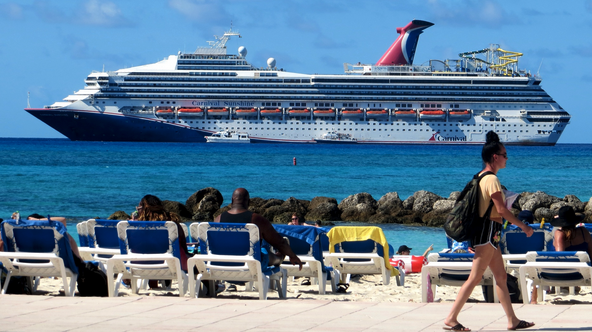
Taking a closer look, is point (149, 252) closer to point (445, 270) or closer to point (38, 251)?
point (38, 251)

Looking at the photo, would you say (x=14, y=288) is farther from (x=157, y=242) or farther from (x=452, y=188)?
(x=452, y=188)

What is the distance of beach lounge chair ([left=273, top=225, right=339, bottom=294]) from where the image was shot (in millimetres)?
6051

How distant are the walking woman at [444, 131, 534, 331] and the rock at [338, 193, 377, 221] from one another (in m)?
12.7

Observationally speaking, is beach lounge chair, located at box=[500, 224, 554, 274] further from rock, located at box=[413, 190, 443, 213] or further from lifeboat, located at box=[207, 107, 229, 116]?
lifeboat, located at box=[207, 107, 229, 116]

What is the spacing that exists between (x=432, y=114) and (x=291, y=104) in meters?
11.5

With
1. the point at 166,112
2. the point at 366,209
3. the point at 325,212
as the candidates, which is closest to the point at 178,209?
the point at 325,212

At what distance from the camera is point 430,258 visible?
551 cm

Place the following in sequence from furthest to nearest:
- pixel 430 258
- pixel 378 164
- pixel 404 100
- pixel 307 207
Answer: pixel 404 100 < pixel 378 164 < pixel 307 207 < pixel 430 258

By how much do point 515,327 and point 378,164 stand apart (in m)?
38.4

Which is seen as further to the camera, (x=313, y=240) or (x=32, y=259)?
(x=313, y=240)

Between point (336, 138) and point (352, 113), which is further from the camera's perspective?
point (352, 113)

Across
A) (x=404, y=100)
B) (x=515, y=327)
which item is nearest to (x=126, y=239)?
(x=515, y=327)

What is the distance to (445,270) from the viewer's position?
547 centimetres

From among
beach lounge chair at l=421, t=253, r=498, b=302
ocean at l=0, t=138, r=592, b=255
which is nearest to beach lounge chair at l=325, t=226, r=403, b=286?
beach lounge chair at l=421, t=253, r=498, b=302
